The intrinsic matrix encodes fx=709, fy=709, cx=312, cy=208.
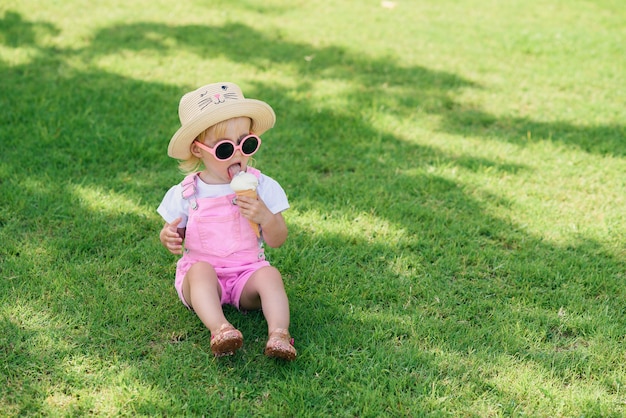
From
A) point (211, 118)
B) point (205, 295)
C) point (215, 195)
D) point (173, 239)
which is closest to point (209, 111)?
point (211, 118)

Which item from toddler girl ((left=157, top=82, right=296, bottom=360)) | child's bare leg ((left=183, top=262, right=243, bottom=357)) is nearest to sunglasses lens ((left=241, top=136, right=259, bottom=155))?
toddler girl ((left=157, top=82, right=296, bottom=360))

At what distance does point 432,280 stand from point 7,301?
78.5 inches

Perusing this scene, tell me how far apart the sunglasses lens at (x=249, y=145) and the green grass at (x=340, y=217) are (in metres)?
0.77

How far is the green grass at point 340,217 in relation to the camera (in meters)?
2.79

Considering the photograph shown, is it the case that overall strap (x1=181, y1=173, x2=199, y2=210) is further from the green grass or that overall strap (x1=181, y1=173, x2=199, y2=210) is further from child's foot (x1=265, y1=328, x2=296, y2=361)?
child's foot (x1=265, y1=328, x2=296, y2=361)

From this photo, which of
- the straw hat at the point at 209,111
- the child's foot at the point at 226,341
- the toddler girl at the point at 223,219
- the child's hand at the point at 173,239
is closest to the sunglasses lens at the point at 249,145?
the toddler girl at the point at 223,219

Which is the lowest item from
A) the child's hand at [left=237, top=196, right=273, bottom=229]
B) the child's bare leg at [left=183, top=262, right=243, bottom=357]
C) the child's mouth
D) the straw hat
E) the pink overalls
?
the child's bare leg at [left=183, top=262, right=243, bottom=357]

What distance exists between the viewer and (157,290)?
132 inches

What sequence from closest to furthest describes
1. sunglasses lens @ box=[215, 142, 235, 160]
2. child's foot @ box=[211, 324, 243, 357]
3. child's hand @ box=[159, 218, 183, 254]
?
child's foot @ box=[211, 324, 243, 357] < sunglasses lens @ box=[215, 142, 235, 160] < child's hand @ box=[159, 218, 183, 254]

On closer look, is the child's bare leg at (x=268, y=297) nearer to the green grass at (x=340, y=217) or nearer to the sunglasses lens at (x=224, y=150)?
the green grass at (x=340, y=217)

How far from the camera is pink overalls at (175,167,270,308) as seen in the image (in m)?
3.07

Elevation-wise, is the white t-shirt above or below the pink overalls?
above

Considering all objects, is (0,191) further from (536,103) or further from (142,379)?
(536,103)

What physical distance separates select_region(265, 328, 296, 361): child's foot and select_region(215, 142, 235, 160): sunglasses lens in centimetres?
74
